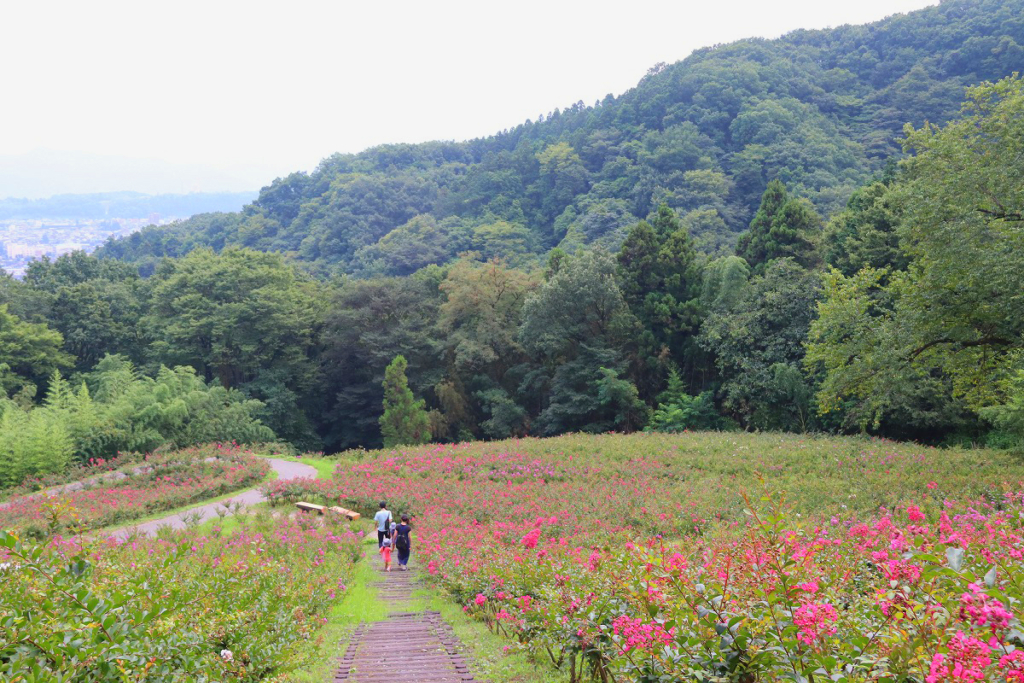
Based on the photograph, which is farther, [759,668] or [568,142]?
[568,142]

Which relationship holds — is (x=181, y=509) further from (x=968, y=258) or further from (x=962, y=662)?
(x=968, y=258)

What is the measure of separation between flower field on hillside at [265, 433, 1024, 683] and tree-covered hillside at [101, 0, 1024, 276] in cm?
2571

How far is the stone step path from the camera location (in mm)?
5929

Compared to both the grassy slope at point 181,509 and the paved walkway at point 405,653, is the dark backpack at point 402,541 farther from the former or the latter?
the grassy slope at point 181,509

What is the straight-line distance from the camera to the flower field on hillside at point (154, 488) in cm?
1391

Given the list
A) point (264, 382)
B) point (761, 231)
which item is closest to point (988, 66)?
point (761, 231)

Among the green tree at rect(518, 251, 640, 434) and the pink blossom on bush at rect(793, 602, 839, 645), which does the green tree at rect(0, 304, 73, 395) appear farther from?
the pink blossom on bush at rect(793, 602, 839, 645)

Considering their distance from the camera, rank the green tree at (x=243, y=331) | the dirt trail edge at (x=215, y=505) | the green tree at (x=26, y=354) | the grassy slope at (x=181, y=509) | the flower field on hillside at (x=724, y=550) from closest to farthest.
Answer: the flower field on hillside at (x=724, y=550) < the dirt trail edge at (x=215, y=505) < the grassy slope at (x=181, y=509) < the green tree at (x=26, y=354) < the green tree at (x=243, y=331)

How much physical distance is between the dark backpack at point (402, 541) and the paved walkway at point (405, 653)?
7.90ft

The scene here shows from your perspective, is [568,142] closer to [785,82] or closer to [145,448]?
[785,82]

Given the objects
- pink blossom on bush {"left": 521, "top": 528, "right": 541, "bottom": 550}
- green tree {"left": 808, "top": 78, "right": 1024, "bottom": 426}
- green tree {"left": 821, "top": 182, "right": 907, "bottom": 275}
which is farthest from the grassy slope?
green tree {"left": 821, "top": 182, "right": 907, "bottom": 275}

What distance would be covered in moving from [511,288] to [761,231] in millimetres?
11352

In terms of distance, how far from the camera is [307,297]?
37.3m

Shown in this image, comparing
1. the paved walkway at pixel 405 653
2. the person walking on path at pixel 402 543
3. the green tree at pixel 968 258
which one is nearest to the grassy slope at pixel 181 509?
the person walking on path at pixel 402 543
